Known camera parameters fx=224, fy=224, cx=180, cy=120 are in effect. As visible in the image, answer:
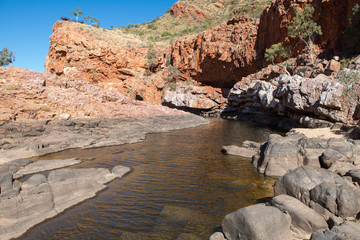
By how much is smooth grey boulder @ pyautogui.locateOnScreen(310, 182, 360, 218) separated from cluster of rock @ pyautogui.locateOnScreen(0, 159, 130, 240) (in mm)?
8148

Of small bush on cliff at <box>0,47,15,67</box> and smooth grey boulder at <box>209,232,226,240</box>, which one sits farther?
small bush on cliff at <box>0,47,15,67</box>

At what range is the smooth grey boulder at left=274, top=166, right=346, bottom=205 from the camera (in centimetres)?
732

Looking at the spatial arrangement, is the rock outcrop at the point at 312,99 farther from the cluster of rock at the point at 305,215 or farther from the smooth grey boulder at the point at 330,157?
the cluster of rock at the point at 305,215

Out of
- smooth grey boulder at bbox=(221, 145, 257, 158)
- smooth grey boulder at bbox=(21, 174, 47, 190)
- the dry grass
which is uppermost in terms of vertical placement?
the dry grass

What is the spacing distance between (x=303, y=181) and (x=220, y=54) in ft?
156

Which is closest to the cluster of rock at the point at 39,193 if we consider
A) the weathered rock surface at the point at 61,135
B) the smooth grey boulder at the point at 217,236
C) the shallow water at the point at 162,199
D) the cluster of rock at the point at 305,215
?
the shallow water at the point at 162,199

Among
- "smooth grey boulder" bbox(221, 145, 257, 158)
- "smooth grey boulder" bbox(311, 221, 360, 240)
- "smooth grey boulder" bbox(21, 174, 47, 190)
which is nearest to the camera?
"smooth grey boulder" bbox(311, 221, 360, 240)

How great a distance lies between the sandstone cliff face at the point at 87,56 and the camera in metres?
57.5

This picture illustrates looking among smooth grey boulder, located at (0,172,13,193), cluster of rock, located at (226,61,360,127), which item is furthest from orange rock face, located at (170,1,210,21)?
smooth grey boulder, located at (0,172,13,193)

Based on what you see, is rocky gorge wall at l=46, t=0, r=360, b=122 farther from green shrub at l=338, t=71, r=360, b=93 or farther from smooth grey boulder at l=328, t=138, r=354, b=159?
smooth grey boulder at l=328, t=138, r=354, b=159

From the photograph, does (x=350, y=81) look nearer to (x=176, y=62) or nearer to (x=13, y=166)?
(x=13, y=166)

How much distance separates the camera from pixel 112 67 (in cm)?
6019

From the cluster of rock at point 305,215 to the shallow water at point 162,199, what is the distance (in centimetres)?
149

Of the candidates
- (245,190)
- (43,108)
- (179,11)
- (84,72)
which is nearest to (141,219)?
(245,190)
